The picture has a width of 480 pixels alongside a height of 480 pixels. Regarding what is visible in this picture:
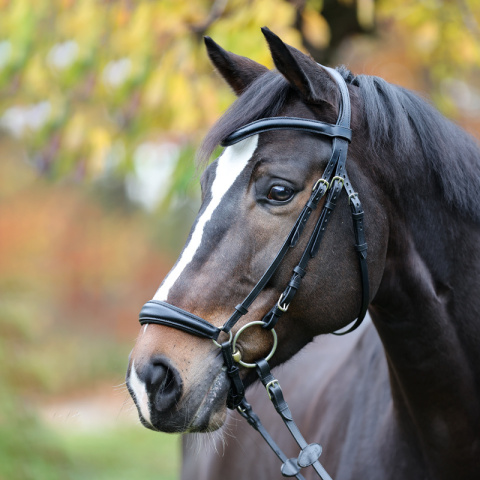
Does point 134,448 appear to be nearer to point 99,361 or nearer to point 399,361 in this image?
point 99,361

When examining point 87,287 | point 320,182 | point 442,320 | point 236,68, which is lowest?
point 442,320

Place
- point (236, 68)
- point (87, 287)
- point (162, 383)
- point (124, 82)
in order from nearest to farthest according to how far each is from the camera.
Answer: point (162, 383) → point (236, 68) → point (124, 82) → point (87, 287)

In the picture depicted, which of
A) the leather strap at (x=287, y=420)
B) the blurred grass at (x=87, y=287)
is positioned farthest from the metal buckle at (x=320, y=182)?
the blurred grass at (x=87, y=287)

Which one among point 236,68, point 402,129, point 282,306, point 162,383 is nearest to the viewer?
point 162,383

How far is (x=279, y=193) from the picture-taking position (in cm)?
193

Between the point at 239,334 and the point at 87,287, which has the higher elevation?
the point at 87,287

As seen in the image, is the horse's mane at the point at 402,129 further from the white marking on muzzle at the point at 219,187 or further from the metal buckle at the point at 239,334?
the metal buckle at the point at 239,334

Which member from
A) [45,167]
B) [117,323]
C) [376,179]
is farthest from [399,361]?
[117,323]

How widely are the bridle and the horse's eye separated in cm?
7

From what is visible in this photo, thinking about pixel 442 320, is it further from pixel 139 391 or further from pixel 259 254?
pixel 139 391

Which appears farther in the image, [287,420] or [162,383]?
[287,420]

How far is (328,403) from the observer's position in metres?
2.80

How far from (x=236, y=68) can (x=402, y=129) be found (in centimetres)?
65

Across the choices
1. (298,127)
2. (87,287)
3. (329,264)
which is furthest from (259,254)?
(87,287)
